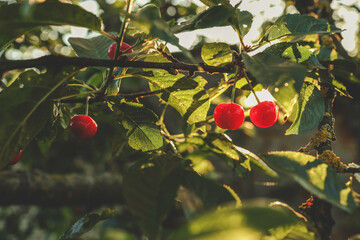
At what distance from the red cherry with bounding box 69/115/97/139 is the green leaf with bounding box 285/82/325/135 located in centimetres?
66

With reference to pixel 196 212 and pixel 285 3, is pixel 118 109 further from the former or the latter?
pixel 285 3

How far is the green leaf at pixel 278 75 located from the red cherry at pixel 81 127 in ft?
1.92

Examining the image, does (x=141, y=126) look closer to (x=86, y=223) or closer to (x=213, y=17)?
(x=86, y=223)

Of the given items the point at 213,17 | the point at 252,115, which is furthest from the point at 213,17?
the point at 252,115

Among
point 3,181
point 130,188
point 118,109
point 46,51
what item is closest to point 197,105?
point 118,109

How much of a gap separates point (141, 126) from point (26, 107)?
36 centimetres

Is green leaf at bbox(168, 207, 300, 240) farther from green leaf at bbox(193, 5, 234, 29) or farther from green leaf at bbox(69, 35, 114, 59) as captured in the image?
green leaf at bbox(69, 35, 114, 59)

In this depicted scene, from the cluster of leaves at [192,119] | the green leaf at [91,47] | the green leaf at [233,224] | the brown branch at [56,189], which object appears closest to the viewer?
the green leaf at [233,224]

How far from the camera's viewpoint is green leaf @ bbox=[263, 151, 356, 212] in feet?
1.62

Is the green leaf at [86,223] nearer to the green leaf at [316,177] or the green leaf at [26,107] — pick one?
the green leaf at [26,107]

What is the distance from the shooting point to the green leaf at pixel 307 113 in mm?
751

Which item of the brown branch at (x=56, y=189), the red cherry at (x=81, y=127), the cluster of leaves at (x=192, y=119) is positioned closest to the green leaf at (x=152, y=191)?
the cluster of leaves at (x=192, y=119)

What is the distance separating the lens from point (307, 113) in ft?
2.50

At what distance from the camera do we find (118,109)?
902 millimetres
